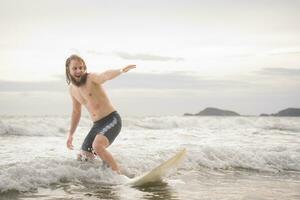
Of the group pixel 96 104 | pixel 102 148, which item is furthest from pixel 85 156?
pixel 96 104

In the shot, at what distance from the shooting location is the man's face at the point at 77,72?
6461mm

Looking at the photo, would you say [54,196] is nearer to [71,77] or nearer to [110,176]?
[110,176]

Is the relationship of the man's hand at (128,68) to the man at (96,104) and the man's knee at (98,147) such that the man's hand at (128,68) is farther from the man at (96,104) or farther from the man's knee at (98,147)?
the man's knee at (98,147)

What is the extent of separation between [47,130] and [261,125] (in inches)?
785

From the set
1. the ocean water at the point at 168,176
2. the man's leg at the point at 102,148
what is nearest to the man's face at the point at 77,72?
the man's leg at the point at 102,148

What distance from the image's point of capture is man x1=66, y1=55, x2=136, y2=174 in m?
6.53

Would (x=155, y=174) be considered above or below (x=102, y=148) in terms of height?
below

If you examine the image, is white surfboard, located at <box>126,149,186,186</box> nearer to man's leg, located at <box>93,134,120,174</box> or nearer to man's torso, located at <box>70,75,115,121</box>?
man's leg, located at <box>93,134,120,174</box>

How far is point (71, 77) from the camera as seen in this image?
6.62 metres

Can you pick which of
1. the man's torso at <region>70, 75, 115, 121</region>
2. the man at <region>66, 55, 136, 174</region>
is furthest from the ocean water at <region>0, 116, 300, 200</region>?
the man's torso at <region>70, 75, 115, 121</region>

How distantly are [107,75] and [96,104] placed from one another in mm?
754

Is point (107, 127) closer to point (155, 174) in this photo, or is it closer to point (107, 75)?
point (107, 75)

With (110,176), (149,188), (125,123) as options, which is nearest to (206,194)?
(149,188)

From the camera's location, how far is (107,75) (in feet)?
20.5
